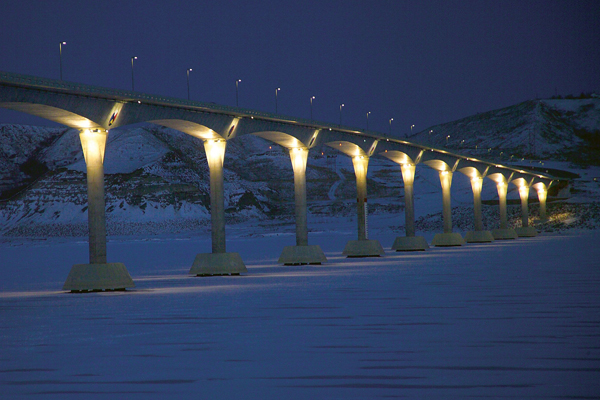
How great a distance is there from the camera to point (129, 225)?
175 metres

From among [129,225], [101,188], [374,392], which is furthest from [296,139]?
[129,225]

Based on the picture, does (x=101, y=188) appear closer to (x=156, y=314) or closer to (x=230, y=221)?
(x=156, y=314)

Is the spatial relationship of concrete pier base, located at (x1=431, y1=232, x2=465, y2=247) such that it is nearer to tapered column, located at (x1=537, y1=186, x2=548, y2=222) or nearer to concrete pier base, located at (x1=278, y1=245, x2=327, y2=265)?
concrete pier base, located at (x1=278, y1=245, x2=327, y2=265)

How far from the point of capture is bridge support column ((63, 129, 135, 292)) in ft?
105

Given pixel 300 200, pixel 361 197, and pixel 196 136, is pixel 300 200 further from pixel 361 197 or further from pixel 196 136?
pixel 196 136

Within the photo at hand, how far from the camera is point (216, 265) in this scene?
41938 mm

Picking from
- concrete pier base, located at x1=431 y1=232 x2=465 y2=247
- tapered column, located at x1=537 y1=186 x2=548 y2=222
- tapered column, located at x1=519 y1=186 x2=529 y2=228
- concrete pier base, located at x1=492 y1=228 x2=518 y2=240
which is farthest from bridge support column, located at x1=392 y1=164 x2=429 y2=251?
tapered column, located at x1=537 y1=186 x2=548 y2=222

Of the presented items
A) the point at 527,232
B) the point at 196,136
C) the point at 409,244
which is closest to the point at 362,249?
the point at 409,244

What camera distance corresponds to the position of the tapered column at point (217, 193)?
43281 millimetres

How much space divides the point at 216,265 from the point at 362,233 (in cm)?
2230

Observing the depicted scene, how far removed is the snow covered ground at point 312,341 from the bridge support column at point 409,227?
36919mm

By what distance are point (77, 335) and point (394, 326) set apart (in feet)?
25.4

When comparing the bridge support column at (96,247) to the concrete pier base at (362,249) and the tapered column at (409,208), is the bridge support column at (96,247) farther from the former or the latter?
the tapered column at (409,208)

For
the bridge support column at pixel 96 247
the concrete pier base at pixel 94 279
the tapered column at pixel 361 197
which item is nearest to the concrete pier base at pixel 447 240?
the tapered column at pixel 361 197
